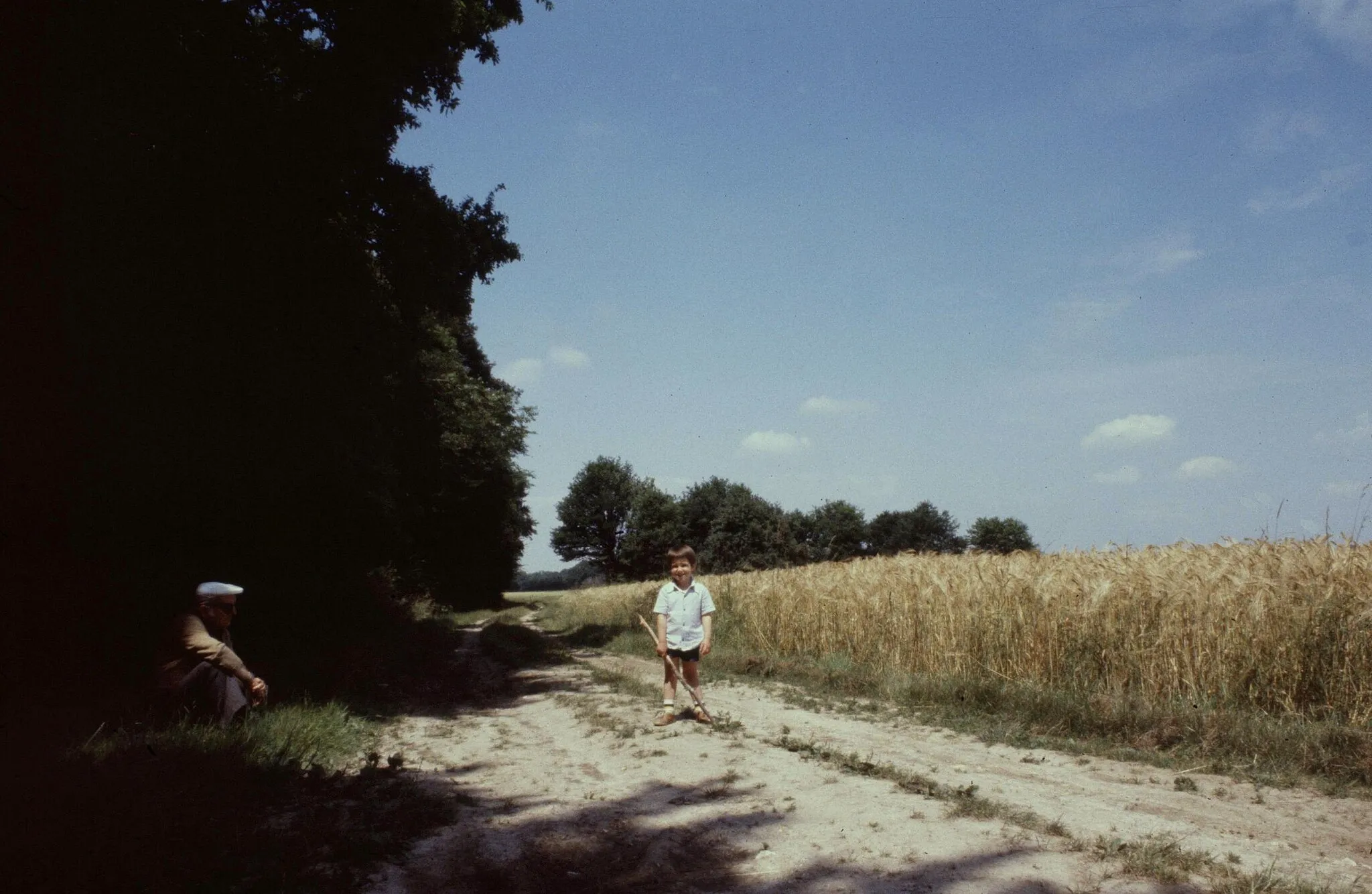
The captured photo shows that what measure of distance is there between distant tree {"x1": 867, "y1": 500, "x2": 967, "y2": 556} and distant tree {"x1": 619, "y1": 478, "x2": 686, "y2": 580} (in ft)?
110

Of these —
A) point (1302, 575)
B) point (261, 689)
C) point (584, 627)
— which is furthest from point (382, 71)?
point (584, 627)

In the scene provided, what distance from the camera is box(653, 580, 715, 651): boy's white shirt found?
920cm

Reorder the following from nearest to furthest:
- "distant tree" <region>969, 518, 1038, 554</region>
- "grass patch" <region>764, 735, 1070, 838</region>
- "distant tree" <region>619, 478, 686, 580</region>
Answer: "grass patch" <region>764, 735, 1070, 838</region>, "distant tree" <region>619, 478, 686, 580</region>, "distant tree" <region>969, 518, 1038, 554</region>

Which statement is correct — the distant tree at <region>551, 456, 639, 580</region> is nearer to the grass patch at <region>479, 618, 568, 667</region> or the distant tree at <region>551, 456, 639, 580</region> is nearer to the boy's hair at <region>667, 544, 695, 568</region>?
the grass patch at <region>479, 618, 568, 667</region>

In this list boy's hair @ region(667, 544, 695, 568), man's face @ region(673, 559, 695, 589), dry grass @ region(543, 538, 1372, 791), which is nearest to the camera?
dry grass @ region(543, 538, 1372, 791)

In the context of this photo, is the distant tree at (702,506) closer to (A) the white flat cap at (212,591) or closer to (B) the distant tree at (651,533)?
(B) the distant tree at (651,533)

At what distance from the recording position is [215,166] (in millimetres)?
8328

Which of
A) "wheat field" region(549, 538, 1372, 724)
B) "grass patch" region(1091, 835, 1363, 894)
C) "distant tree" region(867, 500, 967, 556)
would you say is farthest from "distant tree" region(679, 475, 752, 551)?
"grass patch" region(1091, 835, 1363, 894)

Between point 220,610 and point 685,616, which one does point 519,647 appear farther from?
point 220,610

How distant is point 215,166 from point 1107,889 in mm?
9935

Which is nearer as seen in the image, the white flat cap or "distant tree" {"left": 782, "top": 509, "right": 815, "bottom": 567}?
the white flat cap

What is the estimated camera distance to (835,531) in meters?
84.4

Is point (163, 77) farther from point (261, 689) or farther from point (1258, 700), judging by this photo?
point (1258, 700)

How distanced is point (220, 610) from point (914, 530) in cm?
9187
